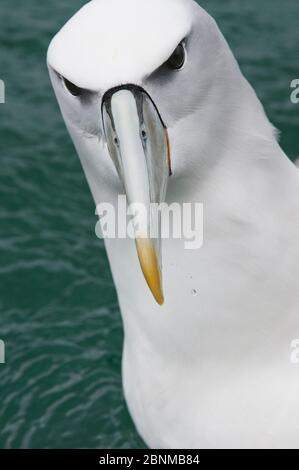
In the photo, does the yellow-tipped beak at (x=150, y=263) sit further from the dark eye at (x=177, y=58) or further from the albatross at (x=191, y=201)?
the dark eye at (x=177, y=58)

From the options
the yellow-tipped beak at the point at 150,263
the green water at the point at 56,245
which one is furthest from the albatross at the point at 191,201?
the green water at the point at 56,245

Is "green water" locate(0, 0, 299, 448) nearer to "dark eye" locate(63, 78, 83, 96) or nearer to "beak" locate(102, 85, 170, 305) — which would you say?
"beak" locate(102, 85, 170, 305)

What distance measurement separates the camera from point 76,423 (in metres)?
5.08

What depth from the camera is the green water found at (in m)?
5.16

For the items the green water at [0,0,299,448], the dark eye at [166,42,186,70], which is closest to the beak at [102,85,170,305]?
the dark eye at [166,42,186,70]

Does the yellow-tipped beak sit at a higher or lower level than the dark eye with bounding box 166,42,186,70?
lower

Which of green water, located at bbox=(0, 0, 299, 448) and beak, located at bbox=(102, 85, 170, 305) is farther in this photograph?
green water, located at bbox=(0, 0, 299, 448)

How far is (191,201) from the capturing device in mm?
3746

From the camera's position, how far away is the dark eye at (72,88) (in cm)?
344

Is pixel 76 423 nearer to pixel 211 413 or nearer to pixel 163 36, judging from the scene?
pixel 211 413

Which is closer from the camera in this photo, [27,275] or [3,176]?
[27,275]
